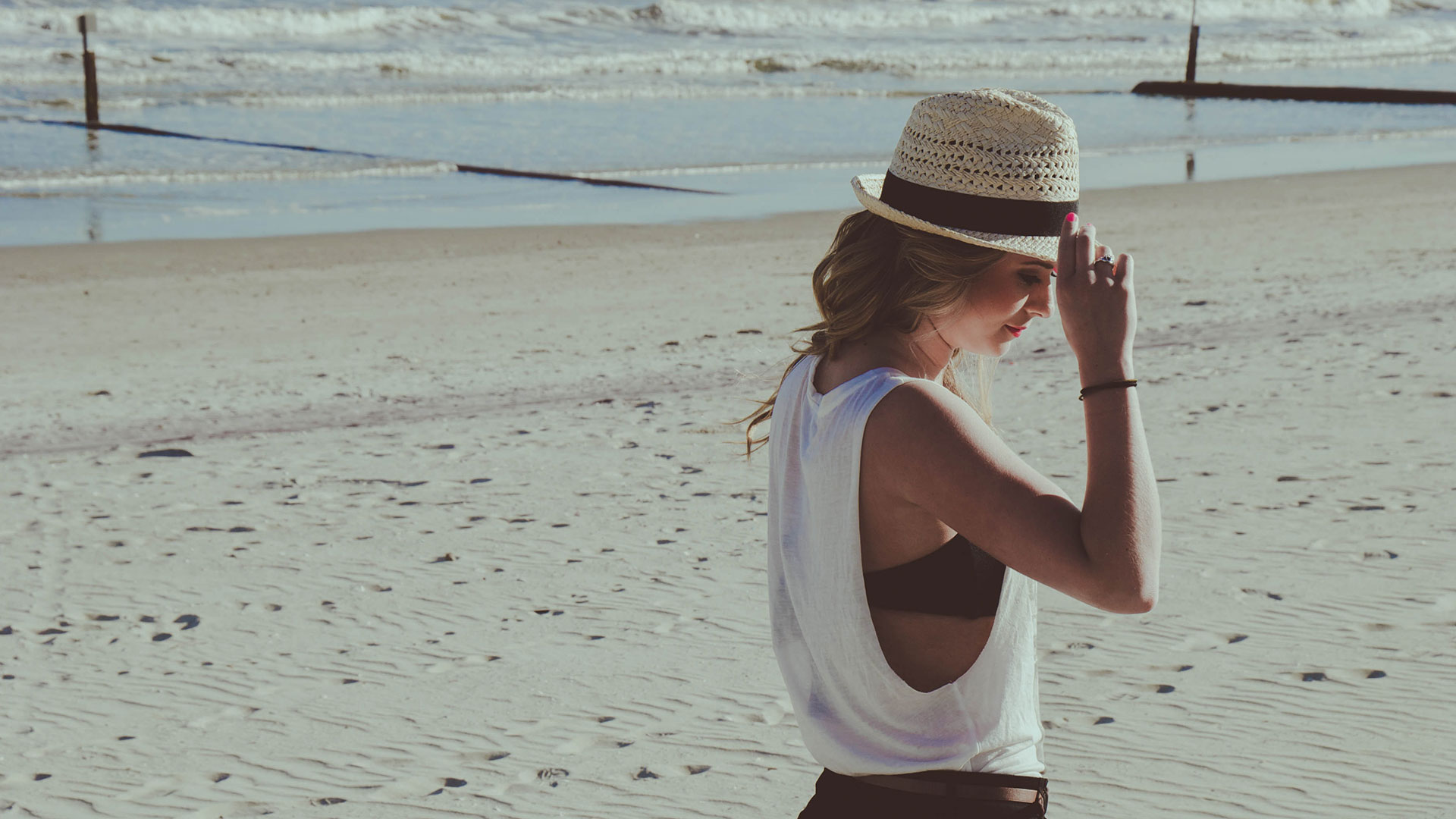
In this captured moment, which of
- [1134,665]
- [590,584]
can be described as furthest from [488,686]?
[1134,665]

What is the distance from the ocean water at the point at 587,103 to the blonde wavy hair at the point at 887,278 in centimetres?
1266

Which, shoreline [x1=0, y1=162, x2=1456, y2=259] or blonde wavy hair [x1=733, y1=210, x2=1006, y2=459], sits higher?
blonde wavy hair [x1=733, y1=210, x2=1006, y2=459]

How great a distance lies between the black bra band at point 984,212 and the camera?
170cm

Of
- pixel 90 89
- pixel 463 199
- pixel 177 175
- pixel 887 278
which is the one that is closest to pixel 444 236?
pixel 463 199

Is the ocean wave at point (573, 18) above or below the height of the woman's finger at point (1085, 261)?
above

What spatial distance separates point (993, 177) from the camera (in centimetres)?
171

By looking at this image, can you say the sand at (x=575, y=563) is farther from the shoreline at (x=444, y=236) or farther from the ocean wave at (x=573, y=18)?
the ocean wave at (x=573, y=18)

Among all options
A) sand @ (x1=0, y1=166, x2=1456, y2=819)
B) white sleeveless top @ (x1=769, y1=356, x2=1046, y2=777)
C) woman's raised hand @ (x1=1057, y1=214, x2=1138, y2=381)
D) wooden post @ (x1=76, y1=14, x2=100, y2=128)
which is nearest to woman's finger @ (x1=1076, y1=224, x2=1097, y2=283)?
woman's raised hand @ (x1=1057, y1=214, x2=1138, y2=381)

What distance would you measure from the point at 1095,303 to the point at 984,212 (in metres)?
0.16

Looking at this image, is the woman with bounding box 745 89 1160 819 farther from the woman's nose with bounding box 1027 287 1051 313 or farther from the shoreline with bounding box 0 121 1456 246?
the shoreline with bounding box 0 121 1456 246

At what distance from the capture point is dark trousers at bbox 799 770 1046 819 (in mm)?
1787

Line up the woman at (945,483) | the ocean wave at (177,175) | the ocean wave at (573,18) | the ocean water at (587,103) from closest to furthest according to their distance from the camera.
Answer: the woman at (945,483) → the ocean water at (587,103) → the ocean wave at (177,175) → the ocean wave at (573,18)

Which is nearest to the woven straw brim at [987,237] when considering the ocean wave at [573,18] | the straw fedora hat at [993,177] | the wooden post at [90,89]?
the straw fedora hat at [993,177]

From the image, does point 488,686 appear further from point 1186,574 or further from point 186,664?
point 1186,574
